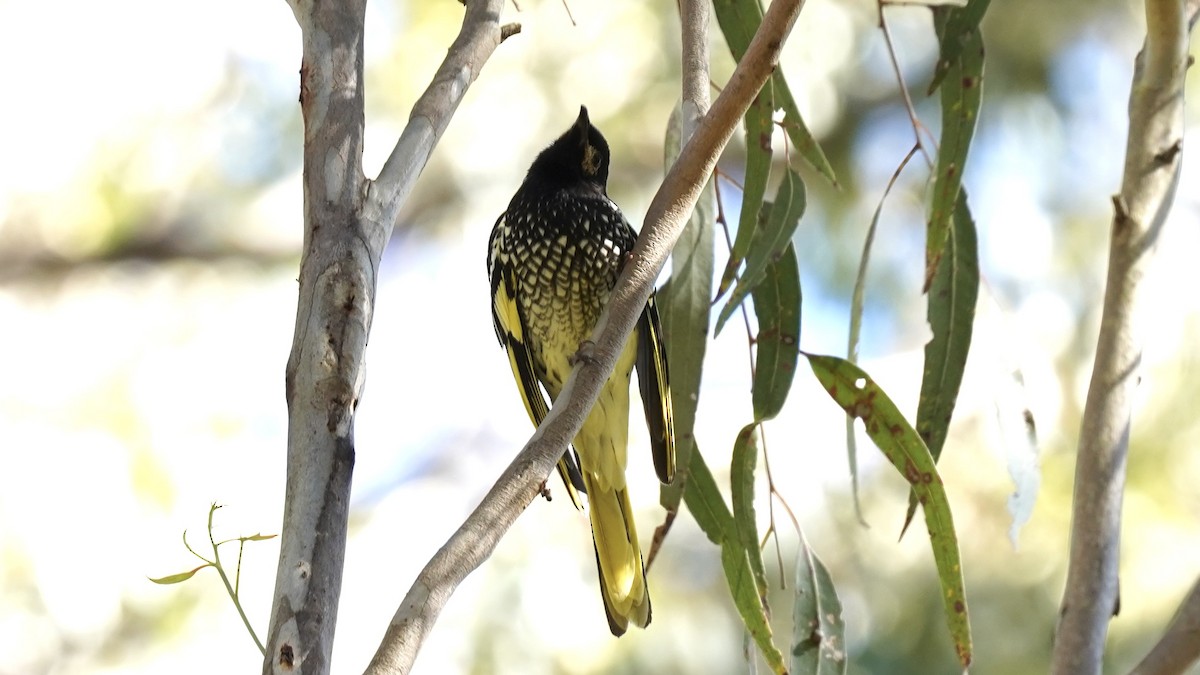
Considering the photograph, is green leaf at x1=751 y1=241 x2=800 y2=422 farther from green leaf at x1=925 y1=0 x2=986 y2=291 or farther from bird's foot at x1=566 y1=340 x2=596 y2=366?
bird's foot at x1=566 y1=340 x2=596 y2=366

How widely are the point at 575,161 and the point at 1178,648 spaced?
6.68 feet

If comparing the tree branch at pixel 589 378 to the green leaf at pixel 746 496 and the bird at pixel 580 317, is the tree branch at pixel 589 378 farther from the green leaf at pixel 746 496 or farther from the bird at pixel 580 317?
the bird at pixel 580 317

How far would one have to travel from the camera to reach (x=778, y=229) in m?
2.17

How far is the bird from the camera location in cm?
255

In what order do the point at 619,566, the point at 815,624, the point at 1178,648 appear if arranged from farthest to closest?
the point at 619,566, the point at 815,624, the point at 1178,648

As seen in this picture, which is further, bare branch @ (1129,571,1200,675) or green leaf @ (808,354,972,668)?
green leaf @ (808,354,972,668)

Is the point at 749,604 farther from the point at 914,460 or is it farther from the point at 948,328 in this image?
the point at 948,328

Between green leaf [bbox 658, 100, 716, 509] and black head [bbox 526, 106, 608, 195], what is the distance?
2.82ft

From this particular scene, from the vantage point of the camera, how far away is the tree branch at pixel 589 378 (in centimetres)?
124

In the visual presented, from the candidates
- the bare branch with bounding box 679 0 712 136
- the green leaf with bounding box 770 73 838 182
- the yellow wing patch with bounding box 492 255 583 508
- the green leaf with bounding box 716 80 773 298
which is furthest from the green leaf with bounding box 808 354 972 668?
the yellow wing patch with bounding box 492 255 583 508

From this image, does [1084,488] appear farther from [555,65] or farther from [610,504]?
[555,65]

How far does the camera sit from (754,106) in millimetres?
2205

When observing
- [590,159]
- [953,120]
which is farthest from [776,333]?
[590,159]

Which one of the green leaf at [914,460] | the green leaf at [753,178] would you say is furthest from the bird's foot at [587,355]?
the green leaf at [914,460]
